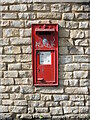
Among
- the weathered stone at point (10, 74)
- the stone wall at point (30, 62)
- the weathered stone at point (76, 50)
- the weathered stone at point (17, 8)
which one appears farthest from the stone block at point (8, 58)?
the weathered stone at point (76, 50)

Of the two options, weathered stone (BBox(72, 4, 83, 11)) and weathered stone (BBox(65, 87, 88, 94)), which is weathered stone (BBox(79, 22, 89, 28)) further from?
weathered stone (BBox(65, 87, 88, 94))

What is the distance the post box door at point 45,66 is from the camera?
3.85 metres

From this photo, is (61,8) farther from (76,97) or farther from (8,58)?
(76,97)

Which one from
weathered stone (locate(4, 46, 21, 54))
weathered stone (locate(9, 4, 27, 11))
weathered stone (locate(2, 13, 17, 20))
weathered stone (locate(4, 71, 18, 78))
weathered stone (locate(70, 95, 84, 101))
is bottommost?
weathered stone (locate(70, 95, 84, 101))

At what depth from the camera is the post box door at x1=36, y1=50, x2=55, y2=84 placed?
385cm

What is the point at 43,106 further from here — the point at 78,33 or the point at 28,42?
the point at 78,33

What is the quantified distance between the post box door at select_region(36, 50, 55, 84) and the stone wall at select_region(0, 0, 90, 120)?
0.17 m

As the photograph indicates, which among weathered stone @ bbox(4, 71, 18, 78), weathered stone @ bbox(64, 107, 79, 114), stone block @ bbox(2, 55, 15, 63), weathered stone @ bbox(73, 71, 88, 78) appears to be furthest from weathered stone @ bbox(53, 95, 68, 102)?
stone block @ bbox(2, 55, 15, 63)

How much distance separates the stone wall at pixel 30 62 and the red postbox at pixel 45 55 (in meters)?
0.10

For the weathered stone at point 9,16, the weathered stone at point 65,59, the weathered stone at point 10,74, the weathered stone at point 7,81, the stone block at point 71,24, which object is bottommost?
the weathered stone at point 7,81

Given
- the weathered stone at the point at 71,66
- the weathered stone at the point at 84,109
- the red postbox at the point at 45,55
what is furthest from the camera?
the weathered stone at the point at 84,109

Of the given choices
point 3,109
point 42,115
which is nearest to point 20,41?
point 3,109

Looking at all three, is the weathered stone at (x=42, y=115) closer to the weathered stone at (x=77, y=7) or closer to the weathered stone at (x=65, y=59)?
the weathered stone at (x=65, y=59)

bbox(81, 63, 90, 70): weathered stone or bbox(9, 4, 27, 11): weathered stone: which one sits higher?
bbox(9, 4, 27, 11): weathered stone
